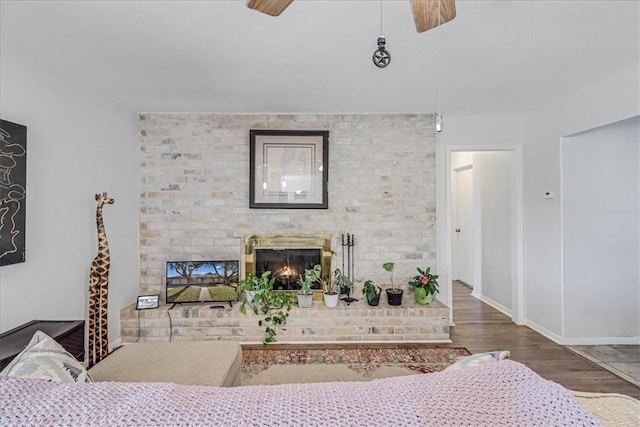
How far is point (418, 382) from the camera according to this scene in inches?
36.7

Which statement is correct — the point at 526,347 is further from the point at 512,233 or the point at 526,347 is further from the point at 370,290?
the point at 370,290

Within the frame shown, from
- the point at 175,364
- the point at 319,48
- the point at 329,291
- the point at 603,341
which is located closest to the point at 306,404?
the point at 175,364

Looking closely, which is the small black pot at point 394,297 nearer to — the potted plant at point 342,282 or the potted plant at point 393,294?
the potted plant at point 393,294

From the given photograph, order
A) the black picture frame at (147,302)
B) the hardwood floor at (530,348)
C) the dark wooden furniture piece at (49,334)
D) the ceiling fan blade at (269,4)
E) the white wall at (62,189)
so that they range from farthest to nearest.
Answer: the black picture frame at (147,302)
the hardwood floor at (530,348)
the white wall at (62,189)
the dark wooden furniture piece at (49,334)
the ceiling fan blade at (269,4)

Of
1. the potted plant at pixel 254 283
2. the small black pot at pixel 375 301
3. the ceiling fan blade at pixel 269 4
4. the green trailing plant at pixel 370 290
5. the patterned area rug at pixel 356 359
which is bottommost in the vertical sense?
the patterned area rug at pixel 356 359

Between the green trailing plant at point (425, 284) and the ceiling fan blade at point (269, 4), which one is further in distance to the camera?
the green trailing plant at point (425, 284)

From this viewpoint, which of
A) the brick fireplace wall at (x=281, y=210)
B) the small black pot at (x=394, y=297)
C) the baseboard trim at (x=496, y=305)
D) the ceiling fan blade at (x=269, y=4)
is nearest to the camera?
the ceiling fan blade at (x=269, y=4)

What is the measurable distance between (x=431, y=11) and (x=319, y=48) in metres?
1.09

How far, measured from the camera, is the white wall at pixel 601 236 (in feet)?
11.3

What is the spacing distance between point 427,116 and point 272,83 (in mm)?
1914

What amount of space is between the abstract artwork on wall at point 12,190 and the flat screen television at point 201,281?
157 cm

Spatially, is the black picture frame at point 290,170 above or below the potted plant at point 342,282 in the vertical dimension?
above

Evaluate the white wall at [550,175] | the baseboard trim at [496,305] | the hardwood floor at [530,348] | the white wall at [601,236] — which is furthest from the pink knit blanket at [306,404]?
the baseboard trim at [496,305]

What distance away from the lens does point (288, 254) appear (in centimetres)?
399
